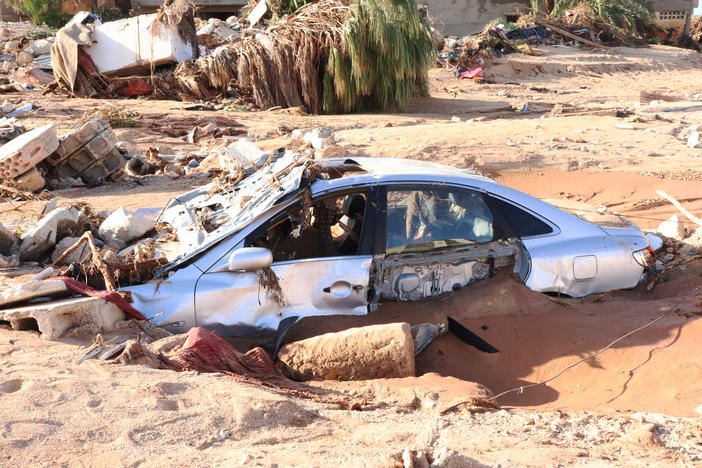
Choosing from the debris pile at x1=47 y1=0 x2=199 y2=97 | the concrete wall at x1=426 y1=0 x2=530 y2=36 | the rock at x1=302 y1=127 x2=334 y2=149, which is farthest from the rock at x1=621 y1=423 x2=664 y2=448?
the concrete wall at x1=426 y1=0 x2=530 y2=36

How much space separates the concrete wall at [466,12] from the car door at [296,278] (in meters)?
27.9

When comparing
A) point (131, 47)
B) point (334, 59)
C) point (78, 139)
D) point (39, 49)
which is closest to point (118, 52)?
point (131, 47)

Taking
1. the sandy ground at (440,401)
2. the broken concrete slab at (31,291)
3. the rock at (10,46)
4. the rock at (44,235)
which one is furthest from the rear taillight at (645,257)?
the rock at (10,46)

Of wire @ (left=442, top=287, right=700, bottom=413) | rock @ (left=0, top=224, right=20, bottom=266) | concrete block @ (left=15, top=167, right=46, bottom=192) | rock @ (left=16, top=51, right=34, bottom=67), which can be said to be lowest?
wire @ (left=442, top=287, right=700, bottom=413)

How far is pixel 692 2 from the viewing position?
34.3 meters

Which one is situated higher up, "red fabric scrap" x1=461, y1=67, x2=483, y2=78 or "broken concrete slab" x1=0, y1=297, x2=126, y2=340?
"broken concrete slab" x1=0, y1=297, x2=126, y2=340

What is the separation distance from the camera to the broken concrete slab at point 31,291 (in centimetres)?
479

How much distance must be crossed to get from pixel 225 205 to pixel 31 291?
1544 mm

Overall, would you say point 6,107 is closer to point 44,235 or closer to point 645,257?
point 44,235

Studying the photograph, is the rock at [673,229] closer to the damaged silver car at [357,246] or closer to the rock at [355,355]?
the damaged silver car at [357,246]

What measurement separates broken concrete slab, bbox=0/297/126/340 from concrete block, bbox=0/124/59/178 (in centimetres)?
600

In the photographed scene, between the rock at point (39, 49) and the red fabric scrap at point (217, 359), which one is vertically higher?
the rock at point (39, 49)

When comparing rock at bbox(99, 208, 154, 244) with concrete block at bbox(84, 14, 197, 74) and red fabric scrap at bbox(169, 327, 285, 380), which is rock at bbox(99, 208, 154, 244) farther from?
concrete block at bbox(84, 14, 197, 74)

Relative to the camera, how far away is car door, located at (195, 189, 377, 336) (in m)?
4.91
